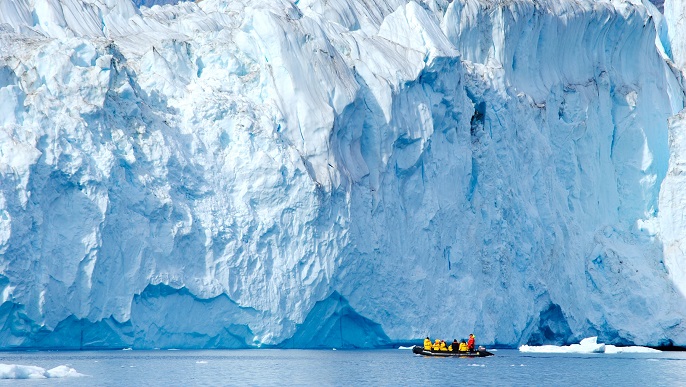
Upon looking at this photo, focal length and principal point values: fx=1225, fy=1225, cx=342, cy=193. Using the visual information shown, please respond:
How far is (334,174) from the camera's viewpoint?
30594 millimetres

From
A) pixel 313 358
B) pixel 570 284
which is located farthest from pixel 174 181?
pixel 570 284

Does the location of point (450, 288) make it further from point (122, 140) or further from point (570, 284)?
point (122, 140)

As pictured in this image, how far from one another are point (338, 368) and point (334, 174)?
5948 millimetres

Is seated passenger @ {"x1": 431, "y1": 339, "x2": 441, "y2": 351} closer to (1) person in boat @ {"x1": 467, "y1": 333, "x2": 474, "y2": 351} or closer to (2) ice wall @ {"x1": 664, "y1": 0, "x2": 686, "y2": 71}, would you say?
(1) person in boat @ {"x1": 467, "y1": 333, "x2": 474, "y2": 351}

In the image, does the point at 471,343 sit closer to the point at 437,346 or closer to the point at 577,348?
the point at 437,346

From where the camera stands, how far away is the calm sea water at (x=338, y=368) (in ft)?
76.7

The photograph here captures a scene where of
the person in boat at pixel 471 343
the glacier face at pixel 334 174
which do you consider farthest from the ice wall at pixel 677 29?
the person in boat at pixel 471 343

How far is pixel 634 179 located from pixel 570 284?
4787 millimetres

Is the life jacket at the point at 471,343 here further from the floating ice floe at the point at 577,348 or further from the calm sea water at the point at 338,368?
the floating ice floe at the point at 577,348

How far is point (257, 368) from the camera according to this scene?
86.0 ft

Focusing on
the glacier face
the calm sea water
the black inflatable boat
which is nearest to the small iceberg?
the calm sea water

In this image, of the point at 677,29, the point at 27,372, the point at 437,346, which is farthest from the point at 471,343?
the point at 677,29

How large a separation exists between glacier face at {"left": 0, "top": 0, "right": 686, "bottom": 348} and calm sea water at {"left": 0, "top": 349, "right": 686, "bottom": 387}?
90 centimetres

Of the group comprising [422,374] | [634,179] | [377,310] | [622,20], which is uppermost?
[622,20]
